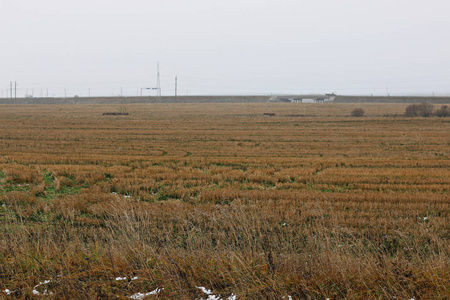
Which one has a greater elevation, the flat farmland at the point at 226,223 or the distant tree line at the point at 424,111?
the distant tree line at the point at 424,111

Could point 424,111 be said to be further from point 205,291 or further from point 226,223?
point 205,291

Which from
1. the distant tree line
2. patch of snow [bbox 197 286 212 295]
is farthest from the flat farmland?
the distant tree line

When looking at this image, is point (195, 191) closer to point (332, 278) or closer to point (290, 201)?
point (290, 201)

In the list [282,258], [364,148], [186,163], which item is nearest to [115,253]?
[282,258]

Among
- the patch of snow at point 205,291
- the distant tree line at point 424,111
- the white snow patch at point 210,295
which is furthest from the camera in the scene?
the distant tree line at point 424,111

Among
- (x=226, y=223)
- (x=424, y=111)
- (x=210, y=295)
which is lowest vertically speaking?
(x=210, y=295)

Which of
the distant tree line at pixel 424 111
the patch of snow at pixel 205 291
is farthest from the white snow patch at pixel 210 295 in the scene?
the distant tree line at pixel 424 111

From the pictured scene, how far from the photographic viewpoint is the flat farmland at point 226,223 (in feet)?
17.6

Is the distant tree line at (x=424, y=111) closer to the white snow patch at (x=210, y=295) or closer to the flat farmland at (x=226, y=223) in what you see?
the flat farmland at (x=226, y=223)

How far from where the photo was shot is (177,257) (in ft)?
19.5

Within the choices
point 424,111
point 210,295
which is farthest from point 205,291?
point 424,111

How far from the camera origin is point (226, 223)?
26.5ft

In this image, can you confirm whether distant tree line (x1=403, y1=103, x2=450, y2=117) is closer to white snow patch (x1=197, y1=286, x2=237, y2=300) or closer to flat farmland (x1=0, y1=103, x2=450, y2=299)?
flat farmland (x1=0, y1=103, x2=450, y2=299)

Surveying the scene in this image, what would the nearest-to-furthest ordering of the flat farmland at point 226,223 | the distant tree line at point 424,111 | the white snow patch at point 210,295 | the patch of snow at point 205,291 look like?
the white snow patch at point 210,295
the patch of snow at point 205,291
the flat farmland at point 226,223
the distant tree line at point 424,111
